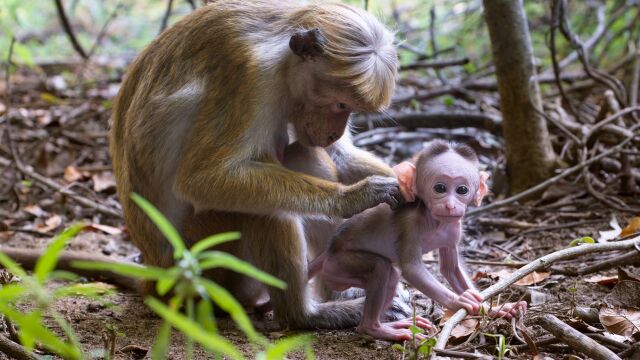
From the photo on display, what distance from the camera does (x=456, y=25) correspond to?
13625 mm

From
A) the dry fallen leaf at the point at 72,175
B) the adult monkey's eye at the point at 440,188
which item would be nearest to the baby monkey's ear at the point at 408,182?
the adult monkey's eye at the point at 440,188

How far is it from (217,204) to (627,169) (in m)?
3.78

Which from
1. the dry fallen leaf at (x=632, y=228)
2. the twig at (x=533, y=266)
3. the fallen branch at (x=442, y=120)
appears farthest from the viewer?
the fallen branch at (x=442, y=120)

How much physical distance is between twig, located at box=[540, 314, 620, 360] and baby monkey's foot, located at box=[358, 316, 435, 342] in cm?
80

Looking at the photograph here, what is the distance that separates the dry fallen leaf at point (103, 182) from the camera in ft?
25.8

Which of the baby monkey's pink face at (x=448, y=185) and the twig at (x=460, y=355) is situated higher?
the baby monkey's pink face at (x=448, y=185)

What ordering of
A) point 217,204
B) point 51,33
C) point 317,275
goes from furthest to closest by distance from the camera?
point 51,33 < point 317,275 < point 217,204

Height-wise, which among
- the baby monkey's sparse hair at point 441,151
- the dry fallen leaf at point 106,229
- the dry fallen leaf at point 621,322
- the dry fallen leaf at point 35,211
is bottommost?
the dry fallen leaf at point 35,211

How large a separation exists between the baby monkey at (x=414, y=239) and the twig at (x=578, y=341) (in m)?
0.47

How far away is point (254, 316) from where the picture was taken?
204 inches

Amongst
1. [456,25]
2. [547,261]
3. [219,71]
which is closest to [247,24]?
[219,71]

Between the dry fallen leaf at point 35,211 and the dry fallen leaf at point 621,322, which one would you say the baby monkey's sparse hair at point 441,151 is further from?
the dry fallen leaf at point 35,211

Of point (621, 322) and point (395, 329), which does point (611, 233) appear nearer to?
point (621, 322)

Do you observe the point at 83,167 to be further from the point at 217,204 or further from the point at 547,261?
the point at 547,261
